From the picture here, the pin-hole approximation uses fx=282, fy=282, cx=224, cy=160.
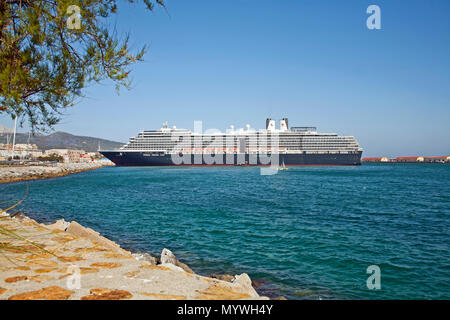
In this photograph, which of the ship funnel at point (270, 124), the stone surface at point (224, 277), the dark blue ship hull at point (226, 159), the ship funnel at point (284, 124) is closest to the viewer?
the stone surface at point (224, 277)

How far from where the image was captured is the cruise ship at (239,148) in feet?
216

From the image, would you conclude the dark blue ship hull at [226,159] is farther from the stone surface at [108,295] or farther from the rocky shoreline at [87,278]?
the stone surface at [108,295]

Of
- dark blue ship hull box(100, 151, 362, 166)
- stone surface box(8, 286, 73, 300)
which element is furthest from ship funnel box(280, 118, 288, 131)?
stone surface box(8, 286, 73, 300)

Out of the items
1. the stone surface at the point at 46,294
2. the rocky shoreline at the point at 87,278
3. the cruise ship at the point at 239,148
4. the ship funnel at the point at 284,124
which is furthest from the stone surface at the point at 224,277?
the ship funnel at the point at 284,124

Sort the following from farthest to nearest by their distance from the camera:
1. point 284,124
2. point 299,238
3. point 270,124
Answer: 1. point 270,124
2. point 284,124
3. point 299,238

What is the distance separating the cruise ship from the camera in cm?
6588

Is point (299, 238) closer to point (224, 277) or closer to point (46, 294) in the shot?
point (224, 277)

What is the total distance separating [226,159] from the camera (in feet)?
226

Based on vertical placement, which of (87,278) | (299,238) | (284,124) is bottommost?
(299,238)

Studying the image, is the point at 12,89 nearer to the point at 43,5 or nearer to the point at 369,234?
the point at 43,5

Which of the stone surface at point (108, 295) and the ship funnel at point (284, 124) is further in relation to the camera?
the ship funnel at point (284, 124)

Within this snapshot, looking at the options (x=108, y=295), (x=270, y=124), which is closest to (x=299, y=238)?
(x=108, y=295)

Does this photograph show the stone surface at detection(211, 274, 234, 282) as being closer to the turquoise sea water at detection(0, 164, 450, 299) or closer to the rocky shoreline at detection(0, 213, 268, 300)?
the turquoise sea water at detection(0, 164, 450, 299)

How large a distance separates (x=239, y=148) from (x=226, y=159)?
13.7 feet
